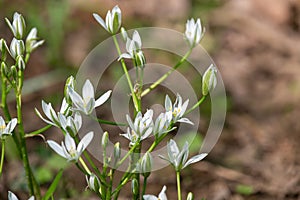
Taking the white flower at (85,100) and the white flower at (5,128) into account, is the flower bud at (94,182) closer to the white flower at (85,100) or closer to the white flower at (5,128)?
the white flower at (85,100)

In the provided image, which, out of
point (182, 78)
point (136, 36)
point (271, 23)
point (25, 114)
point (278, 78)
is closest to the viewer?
point (136, 36)

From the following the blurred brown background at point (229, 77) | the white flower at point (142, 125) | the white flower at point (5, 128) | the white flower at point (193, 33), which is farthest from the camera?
the blurred brown background at point (229, 77)

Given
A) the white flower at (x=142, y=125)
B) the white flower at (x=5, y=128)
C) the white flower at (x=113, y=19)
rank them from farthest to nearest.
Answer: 1. the white flower at (x=113, y=19)
2. the white flower at (x=5, y=128)
3. the white flower at (x=142, y=125)

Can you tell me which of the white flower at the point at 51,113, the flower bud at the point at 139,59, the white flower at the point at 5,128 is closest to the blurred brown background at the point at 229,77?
the white flower at the point at 5,128

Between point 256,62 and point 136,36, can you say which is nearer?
point 136,36

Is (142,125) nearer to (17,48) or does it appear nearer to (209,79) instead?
(209,79)

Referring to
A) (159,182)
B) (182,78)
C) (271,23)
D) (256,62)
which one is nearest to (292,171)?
(159,182)

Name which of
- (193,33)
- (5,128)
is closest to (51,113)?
(5,128)

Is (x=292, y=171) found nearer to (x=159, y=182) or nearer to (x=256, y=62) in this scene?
(x=159, y=182)
